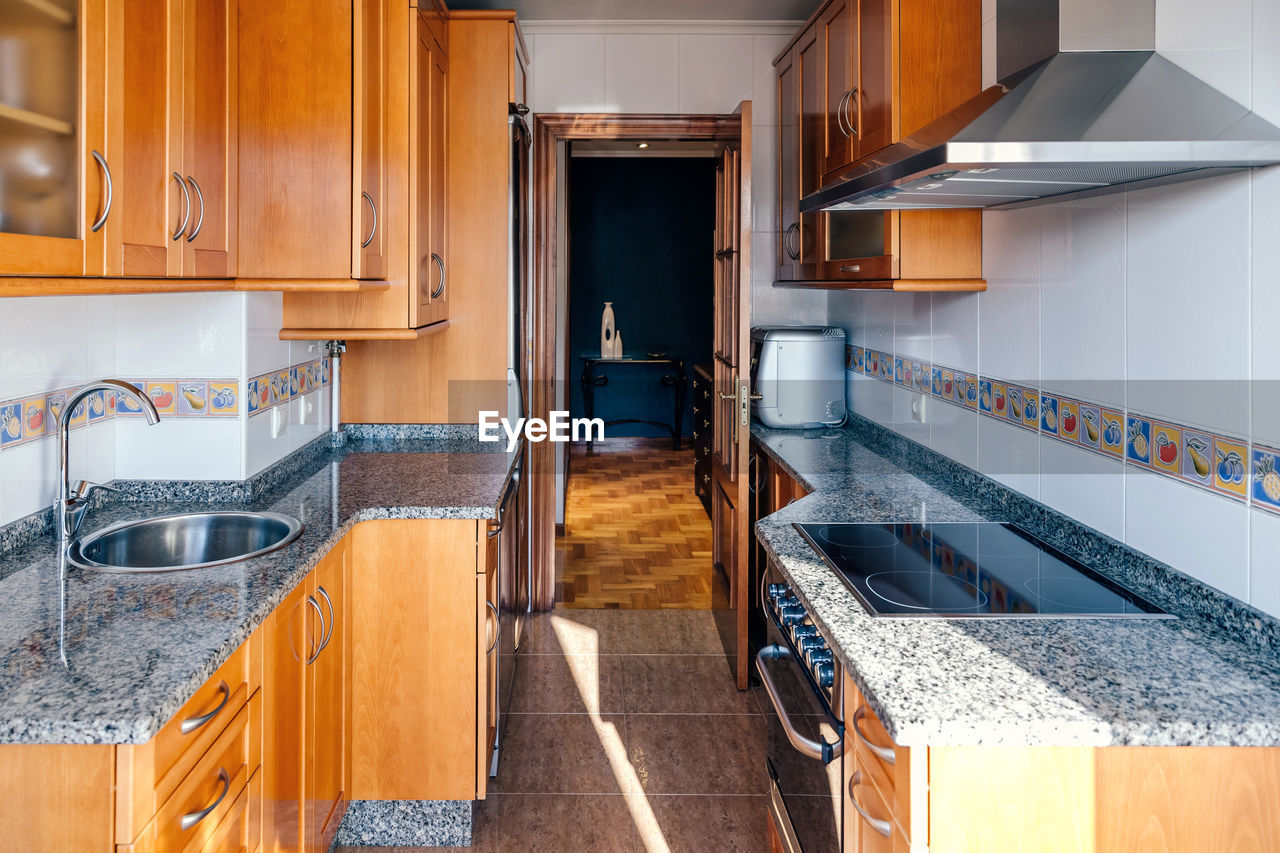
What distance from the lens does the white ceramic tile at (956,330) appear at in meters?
2.64

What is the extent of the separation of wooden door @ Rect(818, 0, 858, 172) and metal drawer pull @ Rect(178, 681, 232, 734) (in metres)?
2.21

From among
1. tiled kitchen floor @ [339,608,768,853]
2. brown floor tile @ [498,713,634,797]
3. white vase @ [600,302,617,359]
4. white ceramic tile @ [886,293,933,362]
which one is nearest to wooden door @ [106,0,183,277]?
tiled kitchen floor @ [339,608,768,853]

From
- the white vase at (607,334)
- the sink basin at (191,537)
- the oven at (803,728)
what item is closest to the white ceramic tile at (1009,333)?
the oven at (803,728)

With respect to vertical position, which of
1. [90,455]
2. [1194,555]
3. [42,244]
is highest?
[42,244]

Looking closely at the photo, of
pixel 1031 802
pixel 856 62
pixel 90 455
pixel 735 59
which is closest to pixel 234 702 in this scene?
pixel 90 455

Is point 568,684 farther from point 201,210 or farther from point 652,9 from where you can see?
point 652,9

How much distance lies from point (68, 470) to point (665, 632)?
2.52 metres

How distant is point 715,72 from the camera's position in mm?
4055

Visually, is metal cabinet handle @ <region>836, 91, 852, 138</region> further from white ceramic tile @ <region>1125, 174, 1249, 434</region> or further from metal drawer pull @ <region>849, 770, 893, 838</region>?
metal drawer pull @ <region>849, 770, 893, 838</region>

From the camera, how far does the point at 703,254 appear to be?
8.66 meters

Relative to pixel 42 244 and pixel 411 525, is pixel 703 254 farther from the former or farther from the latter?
pixel 42 244

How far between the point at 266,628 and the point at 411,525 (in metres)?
0.69

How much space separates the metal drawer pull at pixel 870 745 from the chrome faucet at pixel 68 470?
1346 mm

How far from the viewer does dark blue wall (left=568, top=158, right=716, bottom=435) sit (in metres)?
8.59
